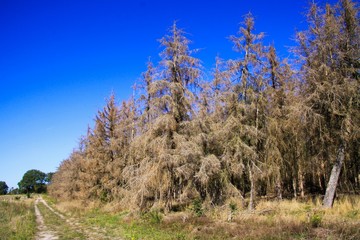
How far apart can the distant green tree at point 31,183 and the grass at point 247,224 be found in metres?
132

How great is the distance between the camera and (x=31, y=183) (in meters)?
137

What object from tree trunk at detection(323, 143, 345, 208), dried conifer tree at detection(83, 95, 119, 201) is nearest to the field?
tree trunk at detection(323, 143, 345, 208)

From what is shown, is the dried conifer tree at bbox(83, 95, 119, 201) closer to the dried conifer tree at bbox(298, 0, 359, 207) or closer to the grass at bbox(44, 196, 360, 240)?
the grass at bbox(44, 196, 360, 240)

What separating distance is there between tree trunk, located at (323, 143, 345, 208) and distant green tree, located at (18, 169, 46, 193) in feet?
451

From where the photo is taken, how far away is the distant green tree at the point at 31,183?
132 meters

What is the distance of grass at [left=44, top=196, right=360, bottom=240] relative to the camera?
9.88m

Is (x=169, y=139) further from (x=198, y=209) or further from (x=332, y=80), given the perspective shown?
(x=332, y=80)

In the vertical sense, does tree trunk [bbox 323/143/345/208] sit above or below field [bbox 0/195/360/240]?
above

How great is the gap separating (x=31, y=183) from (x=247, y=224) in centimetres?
14693

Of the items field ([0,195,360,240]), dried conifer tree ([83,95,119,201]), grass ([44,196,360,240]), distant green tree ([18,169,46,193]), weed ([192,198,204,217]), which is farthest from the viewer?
distant green tree ([18,169,46,193])

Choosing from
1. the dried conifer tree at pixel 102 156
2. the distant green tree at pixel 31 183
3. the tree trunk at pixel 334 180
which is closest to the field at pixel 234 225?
the tree trunk at pixel 334 180

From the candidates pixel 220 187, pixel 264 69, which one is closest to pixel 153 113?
pixel 220 187

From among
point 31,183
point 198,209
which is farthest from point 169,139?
point 31,183

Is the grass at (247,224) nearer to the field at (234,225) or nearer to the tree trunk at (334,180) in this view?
the field at (234,225)
